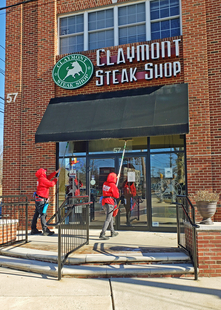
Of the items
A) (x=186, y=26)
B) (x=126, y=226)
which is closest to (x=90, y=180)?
(x=126, y=226)

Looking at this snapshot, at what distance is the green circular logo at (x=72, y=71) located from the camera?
9.30 m

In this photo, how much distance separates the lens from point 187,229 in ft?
19.6

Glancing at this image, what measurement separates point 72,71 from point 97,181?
371 centimetres

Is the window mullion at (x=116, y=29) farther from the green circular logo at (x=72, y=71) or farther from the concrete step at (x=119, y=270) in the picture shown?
the concrete step at (x=119, y=270)

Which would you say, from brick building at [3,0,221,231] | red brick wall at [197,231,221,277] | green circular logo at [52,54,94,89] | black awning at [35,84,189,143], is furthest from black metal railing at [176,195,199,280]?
green circular logo at [52,54,94,89]

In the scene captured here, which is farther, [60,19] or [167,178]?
[60,19]

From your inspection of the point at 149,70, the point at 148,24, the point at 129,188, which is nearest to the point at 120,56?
the point at 149,70

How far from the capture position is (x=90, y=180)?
30.1ft

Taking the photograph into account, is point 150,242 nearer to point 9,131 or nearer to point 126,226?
point 126,226

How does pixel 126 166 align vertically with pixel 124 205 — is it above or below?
above

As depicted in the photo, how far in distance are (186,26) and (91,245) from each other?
6734mm

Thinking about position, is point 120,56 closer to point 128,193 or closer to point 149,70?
point 149,70

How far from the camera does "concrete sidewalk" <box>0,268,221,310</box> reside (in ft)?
13.1

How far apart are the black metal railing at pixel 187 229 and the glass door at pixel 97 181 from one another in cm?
292
